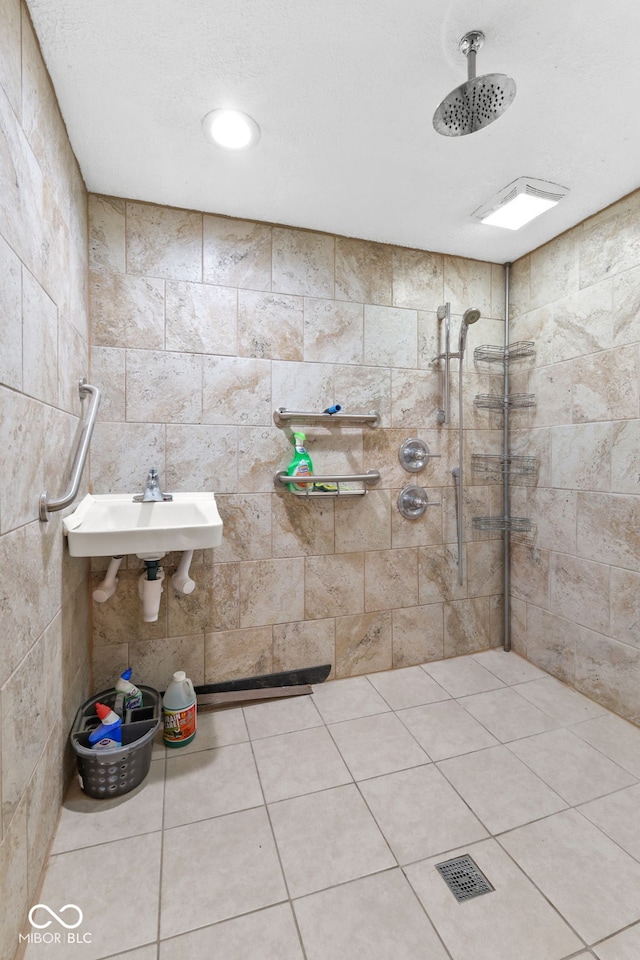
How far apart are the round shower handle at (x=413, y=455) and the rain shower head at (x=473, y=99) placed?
131 cm

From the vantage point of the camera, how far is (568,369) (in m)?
2.12

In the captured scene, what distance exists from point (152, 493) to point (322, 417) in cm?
85

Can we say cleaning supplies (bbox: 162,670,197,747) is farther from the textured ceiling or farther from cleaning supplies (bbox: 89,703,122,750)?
the textured ceiling

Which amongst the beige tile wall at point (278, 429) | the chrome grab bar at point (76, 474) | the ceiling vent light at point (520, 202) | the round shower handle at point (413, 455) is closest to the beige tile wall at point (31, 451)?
the chrome grab bar at point (76, 474)

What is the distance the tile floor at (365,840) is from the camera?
1024 millimetres

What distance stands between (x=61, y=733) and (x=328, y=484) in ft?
4.62

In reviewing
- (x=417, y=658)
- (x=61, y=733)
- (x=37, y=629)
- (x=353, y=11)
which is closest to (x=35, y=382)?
(x=37, y=629)

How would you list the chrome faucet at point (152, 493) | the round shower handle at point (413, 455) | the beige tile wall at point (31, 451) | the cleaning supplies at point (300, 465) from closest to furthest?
1. the beige tile wall at point (31, 451)
2. the chrome faucet at point (152, 493)
3. the cleaning supplies at point (300, 465)
4. the round shower handle at point (413, 455)

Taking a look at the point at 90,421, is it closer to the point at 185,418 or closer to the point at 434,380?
the point at 185,418

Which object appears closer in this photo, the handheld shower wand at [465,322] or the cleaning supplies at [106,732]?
the cleaning supplies at [106,732]

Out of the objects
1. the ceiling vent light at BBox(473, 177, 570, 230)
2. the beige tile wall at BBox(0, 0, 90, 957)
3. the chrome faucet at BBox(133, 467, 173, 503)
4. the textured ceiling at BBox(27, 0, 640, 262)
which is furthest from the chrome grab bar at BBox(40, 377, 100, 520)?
the ceiling vent light at BBox(473, 177, 570, 230)

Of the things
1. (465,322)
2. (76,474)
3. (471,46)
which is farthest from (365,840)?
(471,46)

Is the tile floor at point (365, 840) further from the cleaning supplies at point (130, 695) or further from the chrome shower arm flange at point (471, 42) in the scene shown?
the chrome shower arm flange at point (471, 42)

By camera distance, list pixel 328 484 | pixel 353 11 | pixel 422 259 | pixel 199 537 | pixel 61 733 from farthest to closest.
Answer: pixel 422 259 → pixel 328 484 → pixel 199 537 → pixel 61 733 → pixel 353 11
